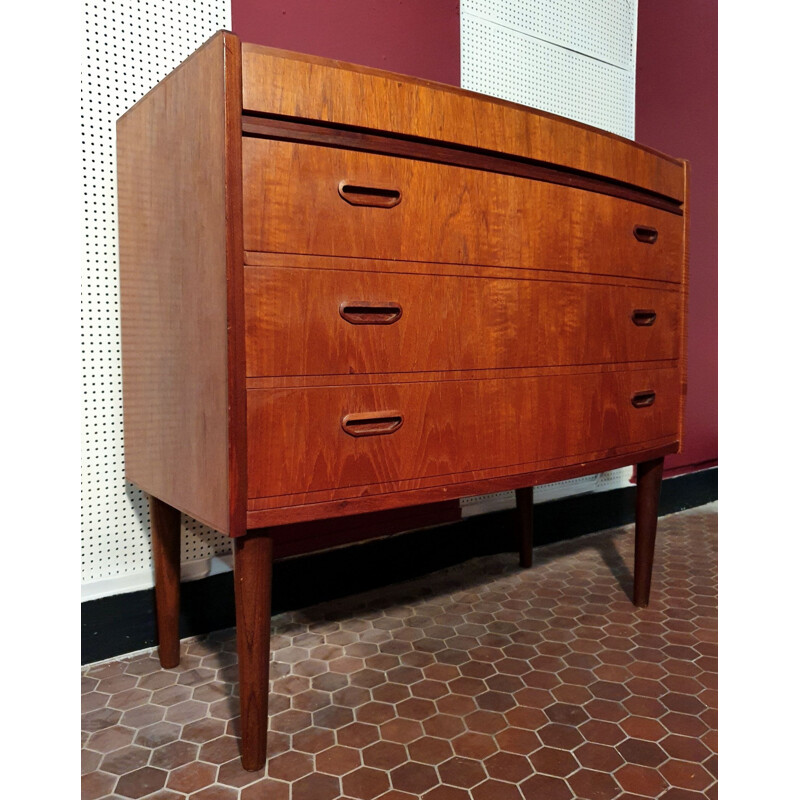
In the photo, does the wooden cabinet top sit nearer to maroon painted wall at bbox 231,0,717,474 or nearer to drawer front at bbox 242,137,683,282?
drawer front at bbox 242,137,683,282

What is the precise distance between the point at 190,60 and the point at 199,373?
54 cm

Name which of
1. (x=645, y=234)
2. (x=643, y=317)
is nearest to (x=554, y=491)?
(x=643, y=317)

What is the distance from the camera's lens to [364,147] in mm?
1230

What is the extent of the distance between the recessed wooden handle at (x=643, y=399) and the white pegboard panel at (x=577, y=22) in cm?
→ 139

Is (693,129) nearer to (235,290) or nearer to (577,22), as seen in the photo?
(577,22)

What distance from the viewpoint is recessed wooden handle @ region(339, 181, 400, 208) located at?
122 centimetres

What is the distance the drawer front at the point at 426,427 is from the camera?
1.18 meters

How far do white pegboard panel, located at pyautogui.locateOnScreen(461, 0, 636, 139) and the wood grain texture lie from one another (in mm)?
867

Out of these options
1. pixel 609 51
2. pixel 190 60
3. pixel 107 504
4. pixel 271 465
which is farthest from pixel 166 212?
pixel 609 51

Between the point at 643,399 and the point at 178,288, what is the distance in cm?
117

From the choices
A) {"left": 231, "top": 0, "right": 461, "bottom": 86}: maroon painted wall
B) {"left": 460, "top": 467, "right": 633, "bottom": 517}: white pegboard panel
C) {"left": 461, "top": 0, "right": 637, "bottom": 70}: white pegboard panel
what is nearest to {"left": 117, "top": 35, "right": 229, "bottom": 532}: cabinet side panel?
{"left": 231, "top": 0, "right": 461, "bottom": 86}: maroon painted wall

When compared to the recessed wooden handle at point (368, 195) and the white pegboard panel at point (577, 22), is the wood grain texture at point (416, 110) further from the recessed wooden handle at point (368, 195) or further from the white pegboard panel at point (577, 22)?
the white pegboard panel at point (577, 22)

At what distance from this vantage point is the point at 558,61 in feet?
8.43
